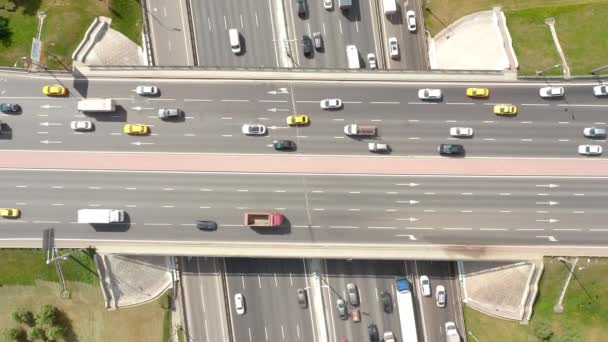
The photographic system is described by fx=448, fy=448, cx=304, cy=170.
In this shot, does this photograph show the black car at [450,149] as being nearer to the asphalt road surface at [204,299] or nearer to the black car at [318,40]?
the black car at [318,40]

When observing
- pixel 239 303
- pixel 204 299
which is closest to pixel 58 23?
pixel 204 299

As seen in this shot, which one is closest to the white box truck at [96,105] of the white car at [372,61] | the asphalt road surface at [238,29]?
the asphalt road surface at [238,29]

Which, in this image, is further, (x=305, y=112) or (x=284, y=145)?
(x=305, y=112)

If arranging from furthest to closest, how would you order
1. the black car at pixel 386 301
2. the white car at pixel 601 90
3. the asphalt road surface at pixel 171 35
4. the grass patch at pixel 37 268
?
the asphalt road surface at pixel 171 35, the grass patch at pixel 37 268, the black car at pixel 386 301, the white car at pixel 601 90

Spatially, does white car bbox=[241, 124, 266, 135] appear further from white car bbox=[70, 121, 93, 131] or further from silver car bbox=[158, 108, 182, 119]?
white car bbox=[70, 121, 93, 131]

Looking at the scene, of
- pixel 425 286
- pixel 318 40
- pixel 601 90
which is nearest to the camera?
pixel 601 90

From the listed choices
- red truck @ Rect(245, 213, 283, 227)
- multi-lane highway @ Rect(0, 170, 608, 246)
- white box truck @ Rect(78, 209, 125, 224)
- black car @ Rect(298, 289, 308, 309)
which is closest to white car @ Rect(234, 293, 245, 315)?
black car @ Rect(298, 289, 308, 309)

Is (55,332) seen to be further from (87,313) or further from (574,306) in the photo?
(574,306)
